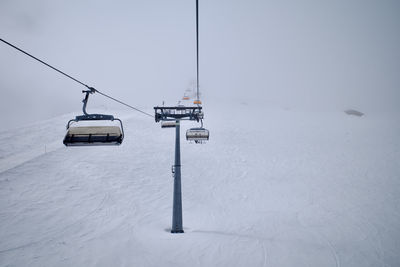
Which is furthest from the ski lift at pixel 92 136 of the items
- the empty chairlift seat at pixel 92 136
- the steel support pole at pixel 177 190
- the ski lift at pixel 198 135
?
the ski lift at pixel 198 135

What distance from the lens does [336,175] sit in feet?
60.3

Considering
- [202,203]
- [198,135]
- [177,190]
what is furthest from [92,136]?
[202,203]

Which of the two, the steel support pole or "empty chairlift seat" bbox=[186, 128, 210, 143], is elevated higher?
"empty chairlift seat" bbox=[186, 128, 210, 143]

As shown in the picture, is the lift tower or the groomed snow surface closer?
the lift tower

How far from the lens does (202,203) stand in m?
13.3

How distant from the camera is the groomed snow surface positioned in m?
8.45

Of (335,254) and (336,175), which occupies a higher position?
(336,175)

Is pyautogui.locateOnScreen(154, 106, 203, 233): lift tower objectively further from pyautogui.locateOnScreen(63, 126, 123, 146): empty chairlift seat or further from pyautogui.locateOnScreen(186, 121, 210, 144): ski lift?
pyautogui.locateOnScreen(63, 126, 123, 146): empty chairlift seat

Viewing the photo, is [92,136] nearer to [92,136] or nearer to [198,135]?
[92,136]

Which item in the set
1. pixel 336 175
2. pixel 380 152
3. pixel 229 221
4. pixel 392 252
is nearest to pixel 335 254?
pixel 392 252

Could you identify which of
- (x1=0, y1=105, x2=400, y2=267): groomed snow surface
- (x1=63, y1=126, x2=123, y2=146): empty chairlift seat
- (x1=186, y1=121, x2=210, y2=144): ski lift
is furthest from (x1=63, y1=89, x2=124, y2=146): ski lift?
(x1=0, y1=105, x2=400, y2=267): groomed snow surface

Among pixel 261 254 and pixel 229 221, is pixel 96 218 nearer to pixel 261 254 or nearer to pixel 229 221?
pixel 229 221

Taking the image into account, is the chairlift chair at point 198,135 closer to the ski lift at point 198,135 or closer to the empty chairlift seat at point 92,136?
the ski lift at point 198,135

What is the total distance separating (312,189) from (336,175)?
513 centimetres
